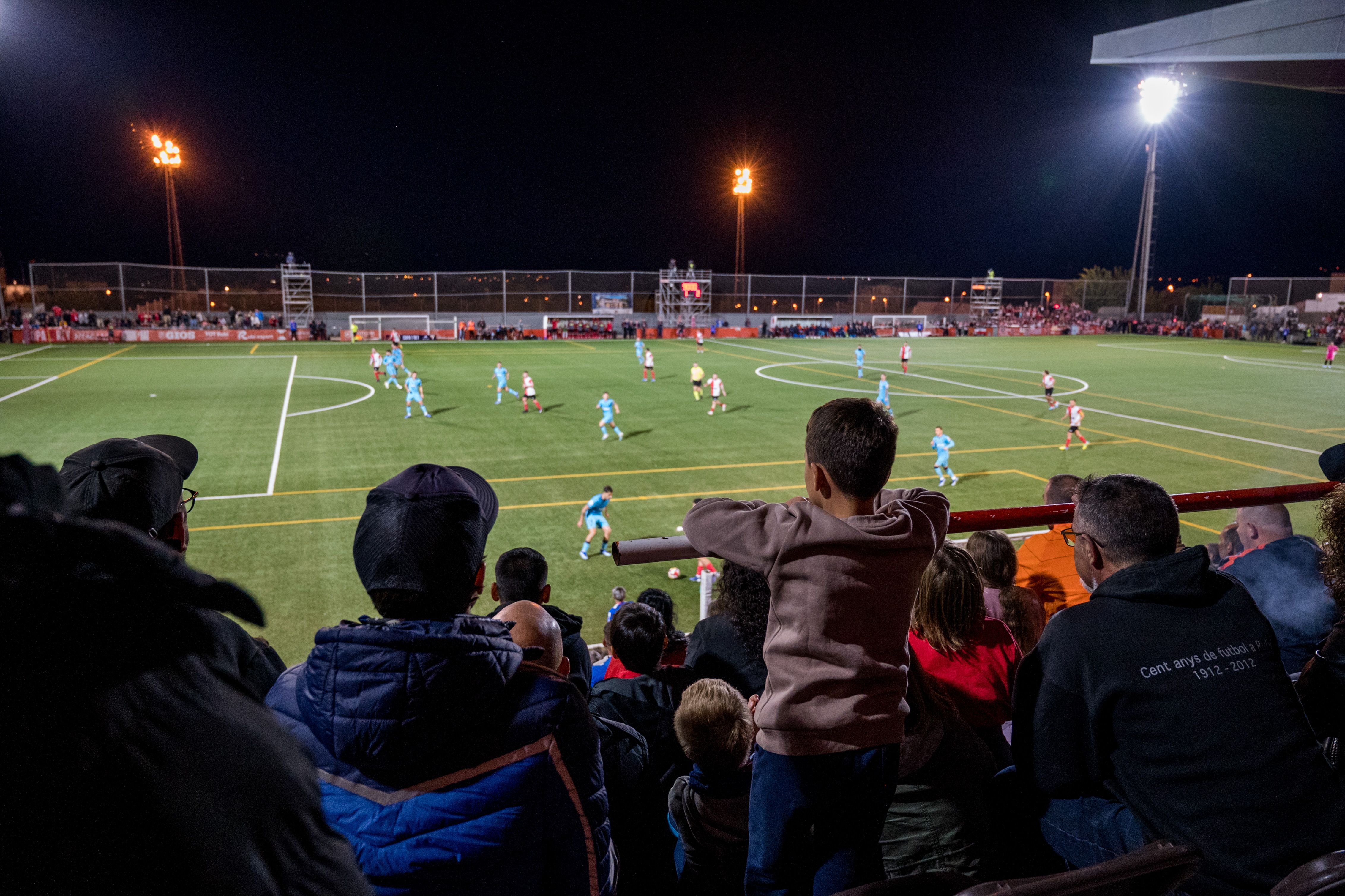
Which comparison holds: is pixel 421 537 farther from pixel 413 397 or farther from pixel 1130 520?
pixel 413 397

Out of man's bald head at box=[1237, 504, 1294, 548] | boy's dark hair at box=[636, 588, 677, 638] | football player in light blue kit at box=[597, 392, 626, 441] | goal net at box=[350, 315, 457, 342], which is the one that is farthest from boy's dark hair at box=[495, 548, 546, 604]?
goal net at box=[350, 315, 457, 342]

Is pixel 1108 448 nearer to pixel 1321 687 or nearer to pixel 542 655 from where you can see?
pixel 1321 687

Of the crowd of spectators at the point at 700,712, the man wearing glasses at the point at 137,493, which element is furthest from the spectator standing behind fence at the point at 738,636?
the man wearing glasses at the point at 137,493

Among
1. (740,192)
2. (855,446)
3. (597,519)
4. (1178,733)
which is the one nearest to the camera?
(1178,733)

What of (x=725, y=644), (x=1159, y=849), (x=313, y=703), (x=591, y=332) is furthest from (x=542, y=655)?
(x=591, y=332)

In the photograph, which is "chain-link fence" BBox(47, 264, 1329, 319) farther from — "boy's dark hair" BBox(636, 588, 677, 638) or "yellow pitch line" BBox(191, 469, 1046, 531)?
"boy's dark hair" BBox(636, 588, 677, 638)

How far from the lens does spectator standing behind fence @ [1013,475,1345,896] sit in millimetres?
2498

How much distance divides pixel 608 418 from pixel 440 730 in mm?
20172

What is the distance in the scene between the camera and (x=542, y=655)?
236cm

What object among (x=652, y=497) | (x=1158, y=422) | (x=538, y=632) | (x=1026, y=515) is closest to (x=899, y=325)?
(x=1158, y=422)

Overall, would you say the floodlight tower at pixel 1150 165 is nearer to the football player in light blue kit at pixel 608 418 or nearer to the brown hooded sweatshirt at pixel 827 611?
the football player in light blue kit at pixel 608 418

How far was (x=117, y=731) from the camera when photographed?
34.2 inches

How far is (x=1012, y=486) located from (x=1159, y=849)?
55.2ft

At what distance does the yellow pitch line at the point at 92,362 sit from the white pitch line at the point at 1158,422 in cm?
2878
